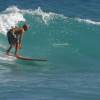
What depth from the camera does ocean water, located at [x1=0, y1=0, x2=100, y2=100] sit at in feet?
57.8

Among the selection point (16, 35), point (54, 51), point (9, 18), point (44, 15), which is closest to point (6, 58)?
point (16, 35)

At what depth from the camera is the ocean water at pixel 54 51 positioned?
1761cm

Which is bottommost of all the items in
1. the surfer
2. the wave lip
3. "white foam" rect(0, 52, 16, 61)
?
"white foam" rect(0, 52, 16, 61)

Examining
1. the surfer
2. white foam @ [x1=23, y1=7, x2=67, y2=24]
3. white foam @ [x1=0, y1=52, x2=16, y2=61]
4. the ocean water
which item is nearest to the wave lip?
the ocean water

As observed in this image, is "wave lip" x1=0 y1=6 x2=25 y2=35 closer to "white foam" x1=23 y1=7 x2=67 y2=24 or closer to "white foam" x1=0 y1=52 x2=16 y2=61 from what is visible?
"white foam" x1=23 y1=7 x2=67 y2=24

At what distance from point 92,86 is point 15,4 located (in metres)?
15.7

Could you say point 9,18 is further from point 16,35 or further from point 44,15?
point 16,35

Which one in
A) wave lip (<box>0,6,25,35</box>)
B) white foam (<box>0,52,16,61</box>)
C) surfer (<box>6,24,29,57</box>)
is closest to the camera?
surfer (<box>6,24,29,57</box>)

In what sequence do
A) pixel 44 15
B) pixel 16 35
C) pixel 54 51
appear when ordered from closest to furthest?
pixel 16 35 < pixel 54 51 < pixel 44 15

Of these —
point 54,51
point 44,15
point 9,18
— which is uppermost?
point 44,15

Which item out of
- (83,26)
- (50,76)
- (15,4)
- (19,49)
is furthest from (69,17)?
(50,76)

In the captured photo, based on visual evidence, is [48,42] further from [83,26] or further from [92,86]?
[92,86]

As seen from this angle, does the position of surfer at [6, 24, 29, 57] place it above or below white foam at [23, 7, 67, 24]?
below

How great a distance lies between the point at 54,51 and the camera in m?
23.7
